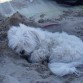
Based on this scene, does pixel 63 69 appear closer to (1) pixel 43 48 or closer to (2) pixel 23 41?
(1) pixel 43 48

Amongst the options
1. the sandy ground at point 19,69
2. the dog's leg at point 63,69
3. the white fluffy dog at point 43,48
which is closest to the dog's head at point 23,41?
the white fluffy dog at point 43,48

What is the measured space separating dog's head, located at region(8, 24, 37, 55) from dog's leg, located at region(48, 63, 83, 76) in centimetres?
45

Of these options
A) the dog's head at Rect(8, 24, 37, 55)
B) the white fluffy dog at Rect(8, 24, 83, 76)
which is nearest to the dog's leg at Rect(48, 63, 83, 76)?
the white fluffy dog at Rect(8, 24, 83, 76)

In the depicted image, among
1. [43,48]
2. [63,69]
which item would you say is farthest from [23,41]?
[63,69]

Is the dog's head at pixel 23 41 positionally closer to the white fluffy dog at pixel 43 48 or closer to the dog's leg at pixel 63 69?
the white fluffy dog at pixel 43 48

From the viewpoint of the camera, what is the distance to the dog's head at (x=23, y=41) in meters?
4.96

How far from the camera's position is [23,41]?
16.3 ft

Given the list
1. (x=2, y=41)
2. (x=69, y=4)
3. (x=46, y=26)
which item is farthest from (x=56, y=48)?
(x=69, y=4)

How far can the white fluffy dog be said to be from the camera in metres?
4.96

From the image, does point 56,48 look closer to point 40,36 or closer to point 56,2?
point 40,36

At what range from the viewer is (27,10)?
870 centimetres

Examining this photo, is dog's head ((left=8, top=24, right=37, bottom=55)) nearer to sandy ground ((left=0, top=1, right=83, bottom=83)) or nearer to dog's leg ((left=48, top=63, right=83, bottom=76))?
sandy ground ((left=0, top=1, right=83, bottom=83))

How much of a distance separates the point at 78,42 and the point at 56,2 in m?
4.26

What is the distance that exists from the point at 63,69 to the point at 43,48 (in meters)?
0.59
